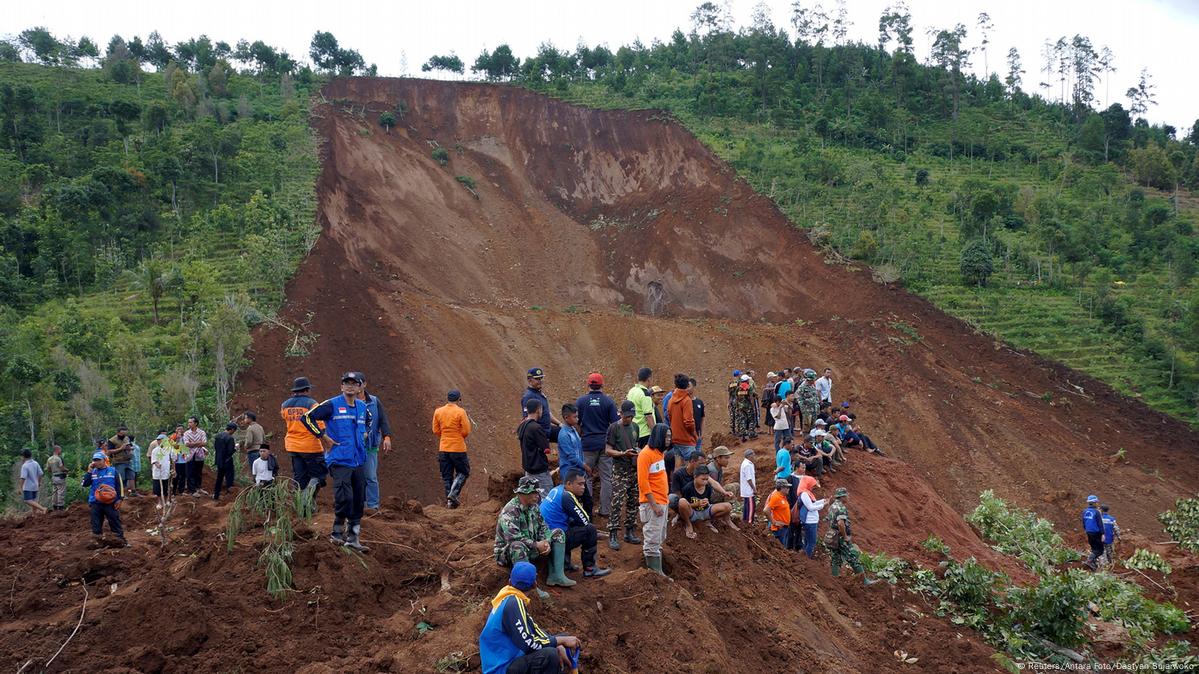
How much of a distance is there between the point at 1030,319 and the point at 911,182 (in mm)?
15951

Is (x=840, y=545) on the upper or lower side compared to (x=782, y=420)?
lower

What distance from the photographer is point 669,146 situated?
46.2 m

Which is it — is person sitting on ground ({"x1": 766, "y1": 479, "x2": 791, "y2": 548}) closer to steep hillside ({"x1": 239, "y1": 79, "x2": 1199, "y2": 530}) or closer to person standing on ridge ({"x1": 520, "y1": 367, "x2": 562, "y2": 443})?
person standing on ridge ({"x1": 520, "y1": 367, "x2": 562, "y2": 443})

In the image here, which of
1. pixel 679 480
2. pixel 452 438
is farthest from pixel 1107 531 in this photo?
pixel 452 438

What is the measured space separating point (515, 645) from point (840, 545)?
5.98 meters

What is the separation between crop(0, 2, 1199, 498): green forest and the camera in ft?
79.2

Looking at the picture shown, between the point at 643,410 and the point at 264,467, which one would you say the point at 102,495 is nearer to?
the point at 264,467

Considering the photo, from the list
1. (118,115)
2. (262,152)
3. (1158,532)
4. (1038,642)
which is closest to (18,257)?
(262,152)

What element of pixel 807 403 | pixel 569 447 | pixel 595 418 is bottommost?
pixel 807 403

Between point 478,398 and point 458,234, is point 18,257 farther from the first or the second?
point 478,398

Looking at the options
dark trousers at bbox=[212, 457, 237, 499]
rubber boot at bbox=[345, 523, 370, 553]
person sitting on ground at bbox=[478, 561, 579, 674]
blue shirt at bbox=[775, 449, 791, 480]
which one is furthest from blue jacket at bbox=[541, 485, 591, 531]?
dark trousers at bbox=[212, 457, 237, 499]

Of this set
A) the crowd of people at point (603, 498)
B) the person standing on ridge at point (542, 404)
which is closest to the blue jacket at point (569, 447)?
the crowd of people at point (603, 498)

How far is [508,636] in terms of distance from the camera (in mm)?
5664

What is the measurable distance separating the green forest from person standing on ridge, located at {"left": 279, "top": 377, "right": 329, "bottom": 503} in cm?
1329
